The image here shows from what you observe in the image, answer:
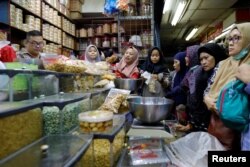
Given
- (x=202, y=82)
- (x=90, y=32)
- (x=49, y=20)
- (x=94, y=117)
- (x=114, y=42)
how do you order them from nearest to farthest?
1. (x=94, y=117)
2. (x=202, y=82)
3. (x=49, y=20)
4. (x=114, y=42)
5. (x=90, y=32)

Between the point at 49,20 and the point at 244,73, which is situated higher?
the point at 49,20

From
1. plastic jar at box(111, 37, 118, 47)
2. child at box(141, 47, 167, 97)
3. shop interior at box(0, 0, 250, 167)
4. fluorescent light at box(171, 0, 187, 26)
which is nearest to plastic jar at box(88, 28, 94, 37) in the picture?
plastic jar at box(111, 37, 118, 47)

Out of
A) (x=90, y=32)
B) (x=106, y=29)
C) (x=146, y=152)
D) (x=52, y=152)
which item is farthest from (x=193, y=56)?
(x=90, y=32)

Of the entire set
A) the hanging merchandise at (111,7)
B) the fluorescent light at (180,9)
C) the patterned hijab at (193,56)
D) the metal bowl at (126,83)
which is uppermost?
the fluorescent light at (180,9)

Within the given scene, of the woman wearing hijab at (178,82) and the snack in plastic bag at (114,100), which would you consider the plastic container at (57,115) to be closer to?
the snack in plastic bag at (114,100)

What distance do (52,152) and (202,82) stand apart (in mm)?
1439

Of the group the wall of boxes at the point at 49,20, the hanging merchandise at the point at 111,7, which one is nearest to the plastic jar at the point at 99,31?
the wall of boxes at the point at 49,20

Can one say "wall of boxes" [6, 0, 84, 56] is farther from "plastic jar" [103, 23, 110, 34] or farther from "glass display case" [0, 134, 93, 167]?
"glass display case" [0, 134, 93, 167]

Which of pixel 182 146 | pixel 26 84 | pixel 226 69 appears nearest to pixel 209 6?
pixel 226 69

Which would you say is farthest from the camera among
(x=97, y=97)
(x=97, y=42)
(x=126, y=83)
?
(x=97, y=42)

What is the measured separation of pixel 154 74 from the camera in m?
2.89

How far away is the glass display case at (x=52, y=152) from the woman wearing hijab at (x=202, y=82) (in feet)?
3.72

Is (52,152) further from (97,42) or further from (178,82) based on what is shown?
(97,42)

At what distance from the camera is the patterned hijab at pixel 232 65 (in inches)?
60.9
